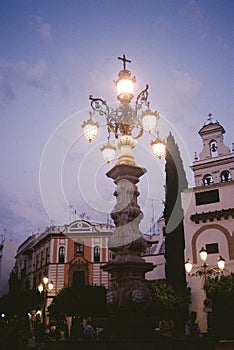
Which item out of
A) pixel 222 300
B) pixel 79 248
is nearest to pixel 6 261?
pixel 79 248

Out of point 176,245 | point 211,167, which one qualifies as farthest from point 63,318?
point 211,167

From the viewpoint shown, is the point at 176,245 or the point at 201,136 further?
the point at 201,136

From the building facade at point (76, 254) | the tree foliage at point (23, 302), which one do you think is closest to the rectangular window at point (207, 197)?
the building facade at point (76, 254)

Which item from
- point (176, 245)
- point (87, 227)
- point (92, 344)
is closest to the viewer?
point (92, 344)

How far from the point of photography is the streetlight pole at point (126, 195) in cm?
942

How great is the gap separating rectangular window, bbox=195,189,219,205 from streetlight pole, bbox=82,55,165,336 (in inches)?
845

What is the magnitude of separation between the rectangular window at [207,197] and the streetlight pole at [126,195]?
21465 millimetres

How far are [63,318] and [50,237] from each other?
1239cm

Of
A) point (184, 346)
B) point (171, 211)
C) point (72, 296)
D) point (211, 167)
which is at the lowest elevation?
point (184, 346)

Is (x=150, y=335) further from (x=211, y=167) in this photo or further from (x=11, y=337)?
(x=211, y=167)

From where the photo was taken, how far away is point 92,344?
7.76m

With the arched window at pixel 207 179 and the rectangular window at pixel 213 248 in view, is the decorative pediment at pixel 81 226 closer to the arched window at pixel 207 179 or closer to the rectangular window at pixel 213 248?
the arched window at pixel 207 179

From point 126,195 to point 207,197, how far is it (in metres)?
22.9

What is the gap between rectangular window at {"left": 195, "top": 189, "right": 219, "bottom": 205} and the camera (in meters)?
31.8
